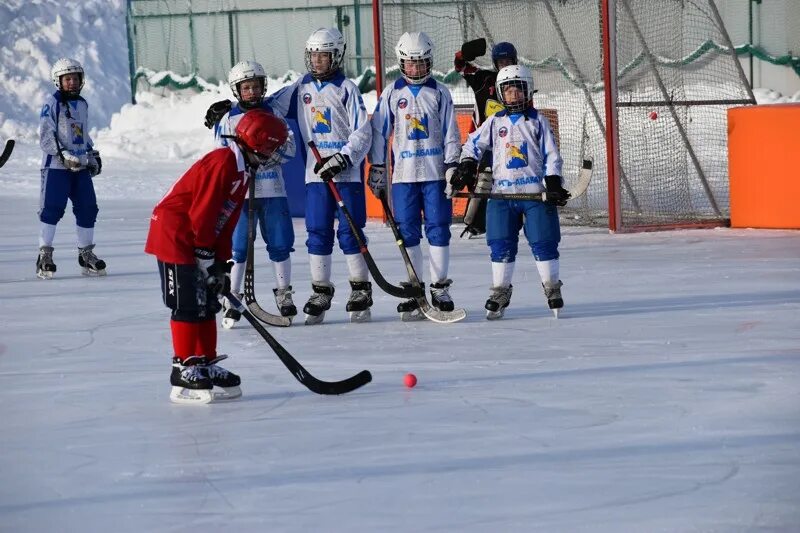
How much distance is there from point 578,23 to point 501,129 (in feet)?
31.8

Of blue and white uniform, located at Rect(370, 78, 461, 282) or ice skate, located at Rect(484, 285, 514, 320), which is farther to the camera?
blue and white uniform, located at Rect(370, 78, 461, 282)

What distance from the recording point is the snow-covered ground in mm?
3297

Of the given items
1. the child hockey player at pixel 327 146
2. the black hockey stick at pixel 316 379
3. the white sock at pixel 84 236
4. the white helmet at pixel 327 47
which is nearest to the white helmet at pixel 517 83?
the child hockey player at pixel 327 146

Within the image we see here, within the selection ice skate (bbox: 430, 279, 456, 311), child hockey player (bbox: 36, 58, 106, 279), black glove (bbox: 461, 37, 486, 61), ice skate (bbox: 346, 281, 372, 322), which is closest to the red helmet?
ice skate (bbox: 346, 281, 372, 322)

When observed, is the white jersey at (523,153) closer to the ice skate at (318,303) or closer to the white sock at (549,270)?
the white sock at (549,270)

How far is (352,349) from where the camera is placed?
17.9 feet

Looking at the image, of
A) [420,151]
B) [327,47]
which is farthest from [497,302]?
[327,47]

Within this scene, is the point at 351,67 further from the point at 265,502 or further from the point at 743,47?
the point at 265,502

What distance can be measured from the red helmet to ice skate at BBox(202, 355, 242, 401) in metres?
0.69

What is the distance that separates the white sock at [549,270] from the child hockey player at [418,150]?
42 cm

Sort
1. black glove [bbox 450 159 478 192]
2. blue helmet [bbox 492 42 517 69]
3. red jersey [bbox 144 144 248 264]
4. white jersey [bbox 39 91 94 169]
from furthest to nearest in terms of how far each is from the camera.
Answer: white jersey [bbox 39 91 94 169]
blue helmet [bbox 492 42 517 69]
black glove [bbox 450 159 478 192]
red jersey [bbox 144 144 248 264]

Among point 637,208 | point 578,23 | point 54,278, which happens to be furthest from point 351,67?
point 54,278

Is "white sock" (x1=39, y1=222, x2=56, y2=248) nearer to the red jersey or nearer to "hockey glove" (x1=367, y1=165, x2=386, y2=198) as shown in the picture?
"hockey glove" (x1=367, y1=165, x2=386, y2=198)

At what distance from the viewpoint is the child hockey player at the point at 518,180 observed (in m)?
6.02
